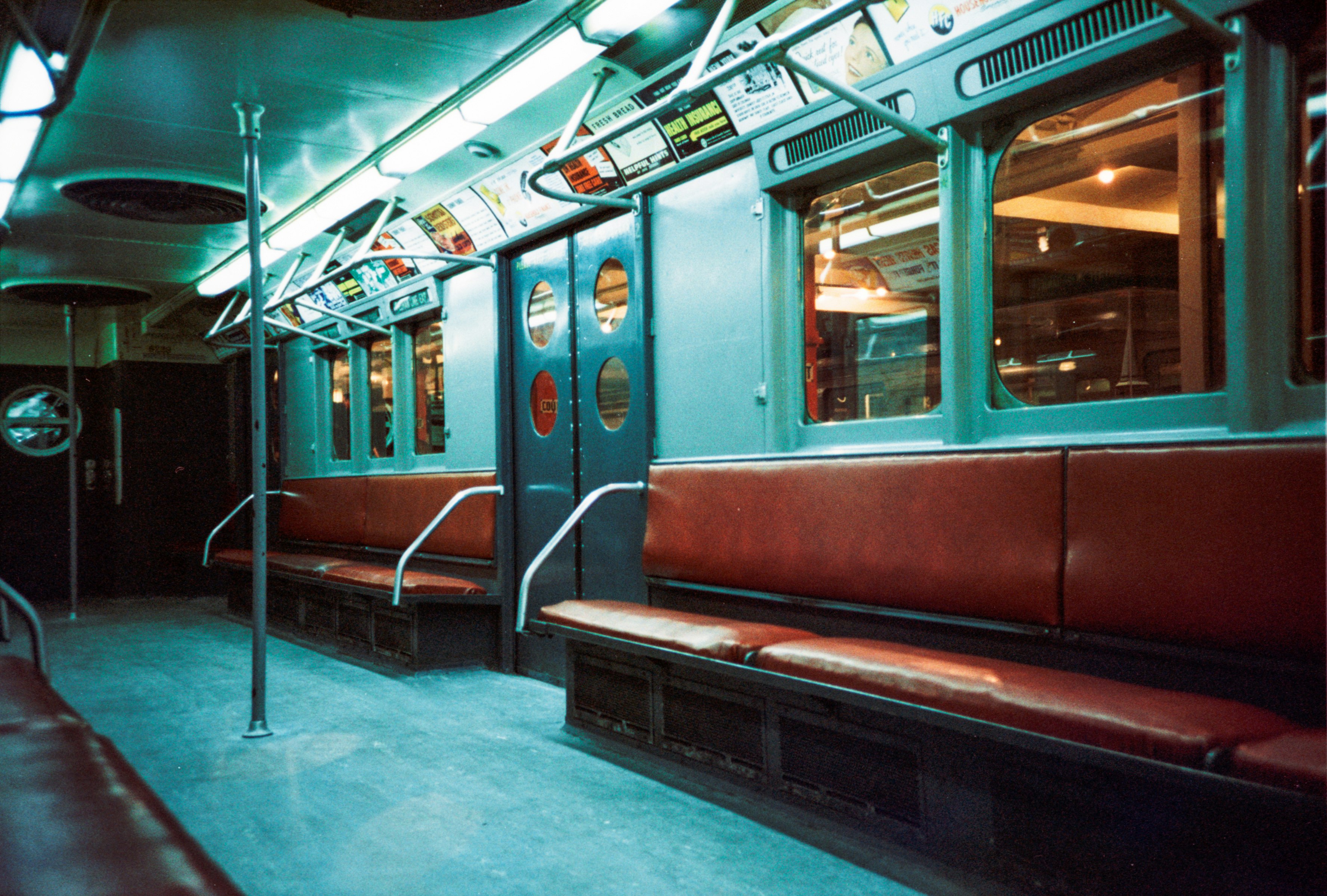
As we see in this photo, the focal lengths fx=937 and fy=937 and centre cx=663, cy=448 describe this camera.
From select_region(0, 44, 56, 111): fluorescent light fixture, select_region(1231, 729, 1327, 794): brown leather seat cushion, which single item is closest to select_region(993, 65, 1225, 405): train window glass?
select_region(1231, 729, 1327, 794): brown leather seat cushion

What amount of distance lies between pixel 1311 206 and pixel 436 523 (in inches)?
164

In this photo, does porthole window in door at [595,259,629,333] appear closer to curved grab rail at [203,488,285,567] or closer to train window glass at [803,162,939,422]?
train window glass at [803,162,939,422]

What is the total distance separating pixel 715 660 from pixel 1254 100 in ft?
6.81

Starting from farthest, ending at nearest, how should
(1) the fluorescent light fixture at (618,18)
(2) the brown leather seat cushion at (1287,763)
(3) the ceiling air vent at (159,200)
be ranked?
(3) the ceiling air vent at (159,200), (1) the fluorescent light fixture at (618,18), (2) the brown leather seat cushion at (1287,763)

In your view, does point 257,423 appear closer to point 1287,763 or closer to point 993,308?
point 993,308

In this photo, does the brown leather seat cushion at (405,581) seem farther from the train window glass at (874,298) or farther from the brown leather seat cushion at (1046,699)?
the brown leather seat cushion at (1046,699)

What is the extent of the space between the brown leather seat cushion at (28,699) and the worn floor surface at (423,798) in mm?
671

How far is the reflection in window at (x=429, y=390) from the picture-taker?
654 centimetres

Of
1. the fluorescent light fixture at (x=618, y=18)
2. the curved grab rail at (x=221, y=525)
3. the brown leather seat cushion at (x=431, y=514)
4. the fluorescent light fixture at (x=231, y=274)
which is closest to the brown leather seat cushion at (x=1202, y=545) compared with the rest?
the fluorescent light fixture at (x=618, y=18)

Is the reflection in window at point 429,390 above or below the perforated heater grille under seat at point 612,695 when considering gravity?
above

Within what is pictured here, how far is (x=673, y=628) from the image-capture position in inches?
129

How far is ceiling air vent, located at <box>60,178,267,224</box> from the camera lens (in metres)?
5.39

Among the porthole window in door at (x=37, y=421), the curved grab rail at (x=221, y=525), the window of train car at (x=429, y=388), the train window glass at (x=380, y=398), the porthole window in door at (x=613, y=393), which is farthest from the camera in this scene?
the porthole window in door at (x=37, y=421)

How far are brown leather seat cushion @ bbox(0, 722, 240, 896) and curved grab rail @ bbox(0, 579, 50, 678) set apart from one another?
1.19m
